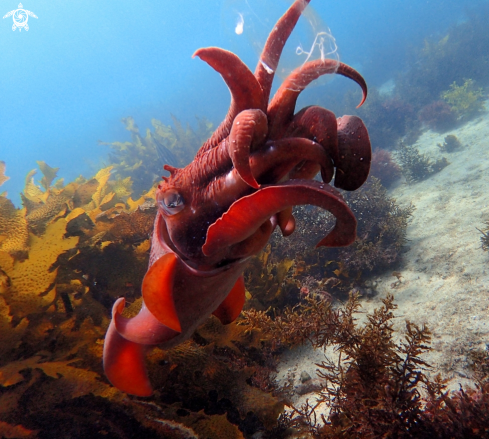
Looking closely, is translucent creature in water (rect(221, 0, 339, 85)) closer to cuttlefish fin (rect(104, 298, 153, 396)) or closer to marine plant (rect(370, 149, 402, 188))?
cuttlefish fin (rect(104, 298, 153, 396))

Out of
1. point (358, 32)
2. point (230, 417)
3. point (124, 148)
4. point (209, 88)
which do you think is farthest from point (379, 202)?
point (358, 32)

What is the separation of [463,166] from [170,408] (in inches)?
414

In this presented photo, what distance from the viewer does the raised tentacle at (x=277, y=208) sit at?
2.96 feet

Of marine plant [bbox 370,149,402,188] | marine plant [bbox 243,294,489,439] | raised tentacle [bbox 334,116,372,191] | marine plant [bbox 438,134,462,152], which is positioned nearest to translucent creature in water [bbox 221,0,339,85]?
raised tentacle [bbox 334,116,372,191]

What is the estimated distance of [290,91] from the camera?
3.14 ft

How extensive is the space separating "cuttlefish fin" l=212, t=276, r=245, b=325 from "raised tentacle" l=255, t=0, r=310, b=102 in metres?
1.37

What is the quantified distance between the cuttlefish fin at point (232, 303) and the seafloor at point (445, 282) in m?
1.60

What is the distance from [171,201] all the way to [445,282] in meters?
4.40

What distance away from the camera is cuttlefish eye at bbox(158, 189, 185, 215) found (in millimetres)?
1127

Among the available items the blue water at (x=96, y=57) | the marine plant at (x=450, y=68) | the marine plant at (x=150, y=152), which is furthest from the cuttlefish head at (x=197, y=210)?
the blue water at (x=96, y=57)

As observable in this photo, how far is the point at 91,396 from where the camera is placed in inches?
86.0

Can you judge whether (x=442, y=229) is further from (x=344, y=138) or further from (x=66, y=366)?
(x=66, y=366)

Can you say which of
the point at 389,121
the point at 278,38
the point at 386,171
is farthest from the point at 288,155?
the point at 389,121

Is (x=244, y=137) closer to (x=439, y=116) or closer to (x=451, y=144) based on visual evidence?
(x=451, y=144)
